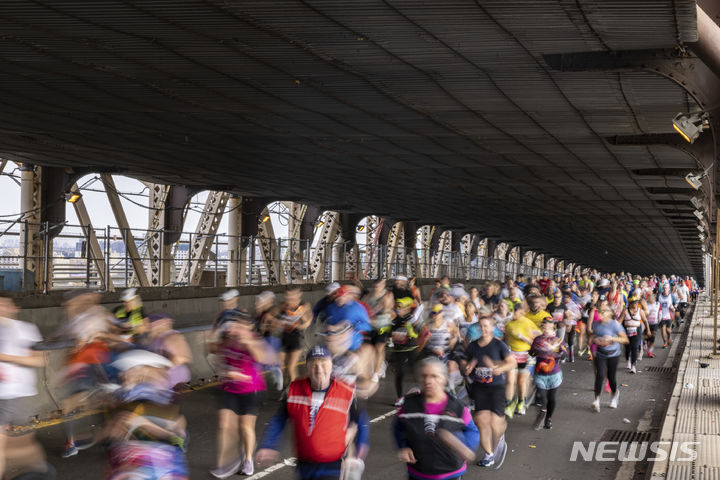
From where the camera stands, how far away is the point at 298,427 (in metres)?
6.03

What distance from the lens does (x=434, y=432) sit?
20.0ft

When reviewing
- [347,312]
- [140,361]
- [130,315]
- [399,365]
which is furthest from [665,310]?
[140,361]

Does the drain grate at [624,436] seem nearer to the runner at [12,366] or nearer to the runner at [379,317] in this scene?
the runner at [379,317]

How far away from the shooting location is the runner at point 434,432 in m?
6.11

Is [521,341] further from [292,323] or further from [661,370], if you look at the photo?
[661,370]

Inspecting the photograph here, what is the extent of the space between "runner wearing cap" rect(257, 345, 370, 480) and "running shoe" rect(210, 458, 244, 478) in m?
3.43

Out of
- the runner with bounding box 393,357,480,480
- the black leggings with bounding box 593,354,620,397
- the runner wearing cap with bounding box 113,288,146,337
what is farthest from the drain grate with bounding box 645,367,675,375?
the runner with bounding box 393,357,480,480

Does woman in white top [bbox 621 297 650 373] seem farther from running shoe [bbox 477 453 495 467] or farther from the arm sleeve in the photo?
the arm sleeve

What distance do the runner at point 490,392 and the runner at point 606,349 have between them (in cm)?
474

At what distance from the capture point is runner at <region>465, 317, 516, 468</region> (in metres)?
10.2

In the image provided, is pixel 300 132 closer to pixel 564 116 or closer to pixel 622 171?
pixel 564 116

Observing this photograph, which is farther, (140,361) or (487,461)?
(487,461)

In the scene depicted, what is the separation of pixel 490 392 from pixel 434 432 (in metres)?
4.27

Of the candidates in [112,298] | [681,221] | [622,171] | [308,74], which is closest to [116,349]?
[308,74]
